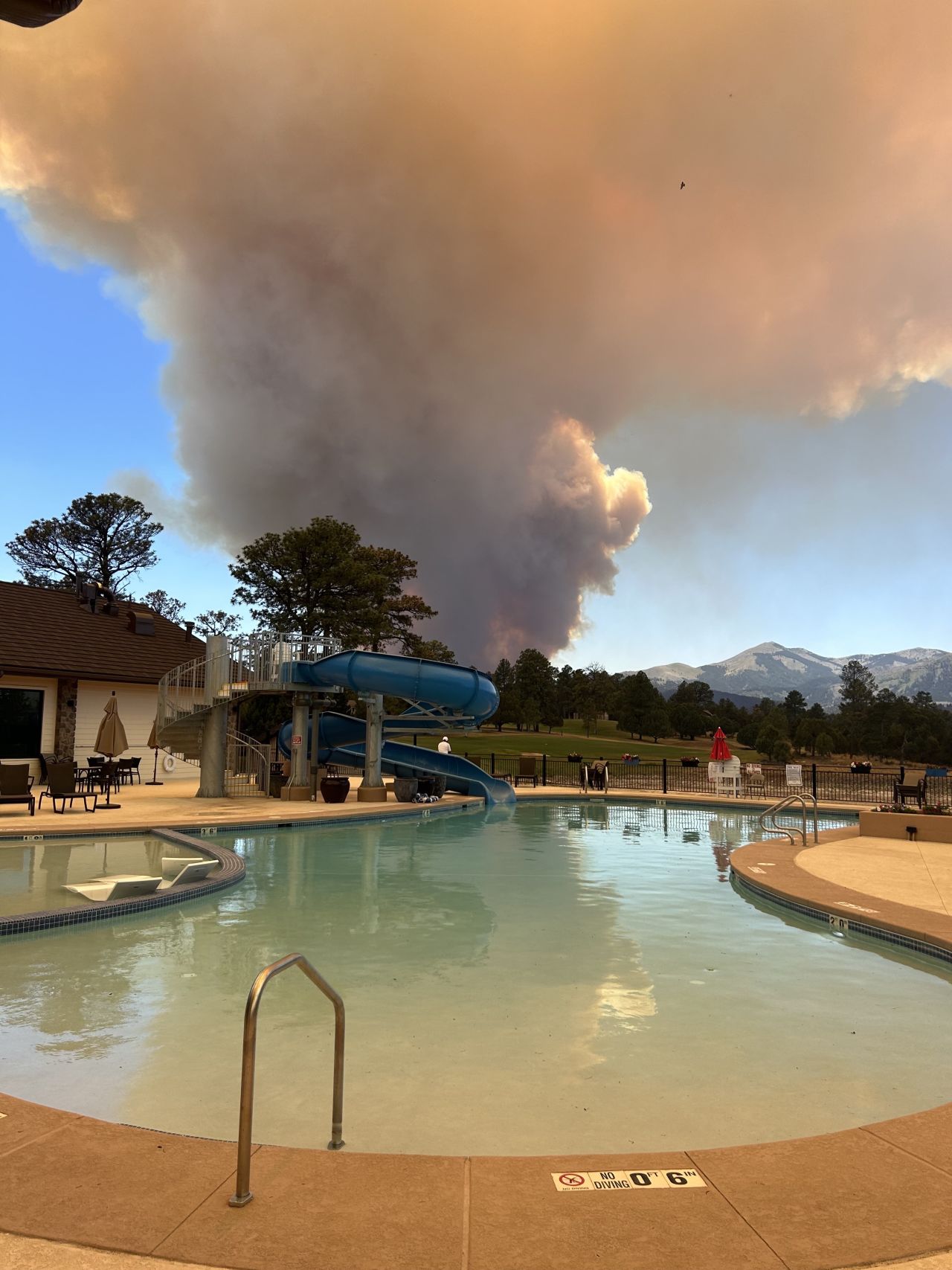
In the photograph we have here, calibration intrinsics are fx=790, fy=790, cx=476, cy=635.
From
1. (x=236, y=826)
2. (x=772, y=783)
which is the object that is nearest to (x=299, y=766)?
(x=236, y=826)

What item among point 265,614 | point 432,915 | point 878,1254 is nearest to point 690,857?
point 432,915

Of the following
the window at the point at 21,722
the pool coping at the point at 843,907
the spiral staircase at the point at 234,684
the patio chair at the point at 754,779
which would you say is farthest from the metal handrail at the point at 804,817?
the window at the point at 21,722

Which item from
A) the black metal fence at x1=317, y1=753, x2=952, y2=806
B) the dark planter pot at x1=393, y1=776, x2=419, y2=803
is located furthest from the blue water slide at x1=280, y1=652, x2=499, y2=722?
the black metal fence at x1=317, y1=753, x2=952, y2=806

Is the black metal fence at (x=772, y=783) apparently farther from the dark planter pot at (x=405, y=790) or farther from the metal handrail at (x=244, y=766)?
the dark planter pot at (x=405, y=790)

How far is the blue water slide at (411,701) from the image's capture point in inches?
890

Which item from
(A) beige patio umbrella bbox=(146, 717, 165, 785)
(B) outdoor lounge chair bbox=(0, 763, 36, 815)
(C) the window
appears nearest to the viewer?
(B) outdoor lounge chair bbox=(0, 763, 36, 815)

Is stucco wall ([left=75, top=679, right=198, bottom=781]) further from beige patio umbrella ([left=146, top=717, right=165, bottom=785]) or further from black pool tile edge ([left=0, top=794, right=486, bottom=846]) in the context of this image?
black pool tile edge ([left=0, top=794, right=486, bottom=846])

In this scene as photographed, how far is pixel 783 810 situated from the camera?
2553cm

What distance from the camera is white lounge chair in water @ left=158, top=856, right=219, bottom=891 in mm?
10852

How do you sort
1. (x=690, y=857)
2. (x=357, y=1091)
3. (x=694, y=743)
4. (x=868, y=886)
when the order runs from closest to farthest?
1. (x=357, y=1091)
2. (x=868, y=886)
3. (x=690, y=857)
4. (x=694, y=743)

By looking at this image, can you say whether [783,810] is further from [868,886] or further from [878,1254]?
[878,1254]

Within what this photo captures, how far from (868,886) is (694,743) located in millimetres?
92315

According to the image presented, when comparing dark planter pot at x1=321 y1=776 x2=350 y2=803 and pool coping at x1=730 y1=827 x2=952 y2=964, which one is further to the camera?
dark planter pot at x1=321 y1=776 x2=350 y2=803

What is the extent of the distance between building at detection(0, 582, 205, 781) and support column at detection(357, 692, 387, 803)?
31.8 feet
